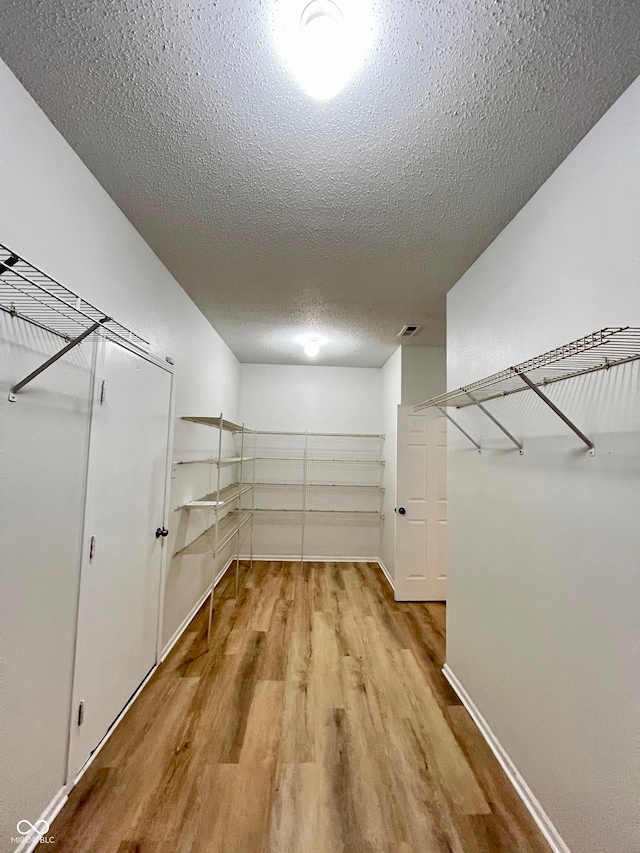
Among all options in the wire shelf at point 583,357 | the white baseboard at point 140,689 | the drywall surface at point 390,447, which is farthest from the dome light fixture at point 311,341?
the white baseboard at point 140,689

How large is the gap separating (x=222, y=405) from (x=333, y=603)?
235cm

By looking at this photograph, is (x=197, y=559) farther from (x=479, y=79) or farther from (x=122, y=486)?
(x=479, y=79)

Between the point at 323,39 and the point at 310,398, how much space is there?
422 centimetres

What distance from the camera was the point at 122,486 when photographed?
1.90m

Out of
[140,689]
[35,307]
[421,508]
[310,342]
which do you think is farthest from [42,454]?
[421,508]

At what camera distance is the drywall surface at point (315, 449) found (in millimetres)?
4977

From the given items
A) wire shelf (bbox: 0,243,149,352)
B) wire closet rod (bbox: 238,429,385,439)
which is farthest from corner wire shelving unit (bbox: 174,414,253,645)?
wire shelf (bbox: 0,243,149,352)

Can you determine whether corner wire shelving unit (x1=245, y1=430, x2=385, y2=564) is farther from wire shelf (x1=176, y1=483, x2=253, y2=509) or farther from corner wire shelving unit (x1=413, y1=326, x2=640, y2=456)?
corner wire shelving unit (x1=413, y1=326, x2=640, y2=456)

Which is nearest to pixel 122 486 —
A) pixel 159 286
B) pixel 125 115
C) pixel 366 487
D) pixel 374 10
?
pixel 159 286

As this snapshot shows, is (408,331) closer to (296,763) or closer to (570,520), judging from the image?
(570,520)

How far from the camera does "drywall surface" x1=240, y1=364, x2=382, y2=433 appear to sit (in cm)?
512

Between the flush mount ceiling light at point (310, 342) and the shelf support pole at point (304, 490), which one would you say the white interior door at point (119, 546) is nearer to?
the flush mount ceiling light at point (310, 342)

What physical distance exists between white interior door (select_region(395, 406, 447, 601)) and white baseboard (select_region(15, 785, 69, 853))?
288cm

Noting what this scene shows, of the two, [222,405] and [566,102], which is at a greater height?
[566,102]
